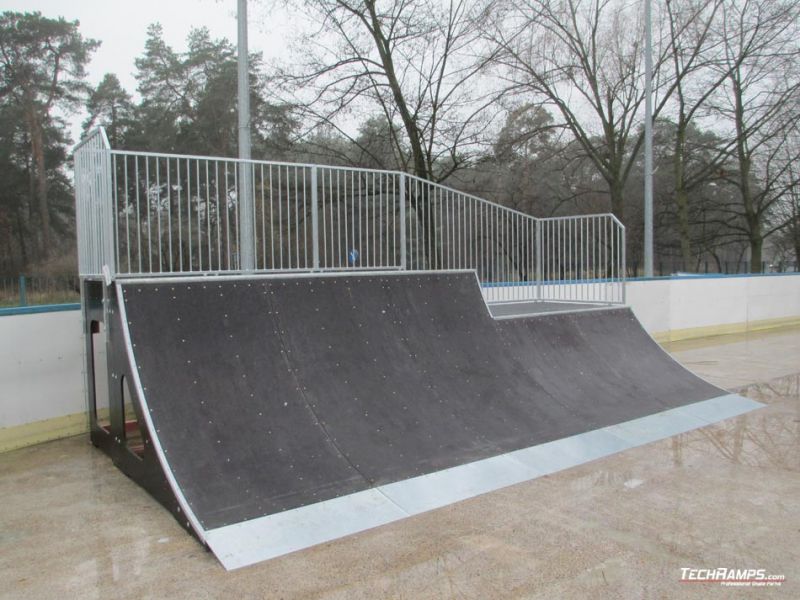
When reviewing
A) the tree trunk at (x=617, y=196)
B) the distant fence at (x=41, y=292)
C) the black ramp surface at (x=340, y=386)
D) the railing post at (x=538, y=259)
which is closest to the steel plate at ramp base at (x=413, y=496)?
the black ramp surface at (x=340, y=386)

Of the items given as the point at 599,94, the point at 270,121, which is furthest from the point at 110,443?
the point at 599,94

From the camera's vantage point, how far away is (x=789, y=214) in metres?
38.1

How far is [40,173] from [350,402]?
1094 inches

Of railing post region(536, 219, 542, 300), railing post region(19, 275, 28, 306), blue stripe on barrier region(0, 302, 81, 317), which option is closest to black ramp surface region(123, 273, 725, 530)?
blue stripe on barrier region(0, 302, 81, 317)

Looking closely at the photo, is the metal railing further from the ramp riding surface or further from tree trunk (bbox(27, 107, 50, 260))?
tree trunk (bbox(27, 107, 50, 260))

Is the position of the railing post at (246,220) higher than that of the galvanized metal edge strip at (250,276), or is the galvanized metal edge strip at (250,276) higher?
the railing post at (246,220)

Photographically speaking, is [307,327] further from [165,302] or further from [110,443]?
[110,443]

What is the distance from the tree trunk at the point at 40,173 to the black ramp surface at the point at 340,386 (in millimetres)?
26581

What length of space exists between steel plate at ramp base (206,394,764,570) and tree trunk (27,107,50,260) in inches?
1118

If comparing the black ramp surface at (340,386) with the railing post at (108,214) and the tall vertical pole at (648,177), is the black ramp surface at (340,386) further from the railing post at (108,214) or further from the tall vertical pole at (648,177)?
the tall vertical pole at (648,177)

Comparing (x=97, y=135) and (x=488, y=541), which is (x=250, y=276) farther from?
(x=488, y=541)

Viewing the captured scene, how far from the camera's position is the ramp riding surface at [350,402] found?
427 centimetres

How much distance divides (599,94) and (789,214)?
23330mm

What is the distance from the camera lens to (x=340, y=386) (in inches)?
217
